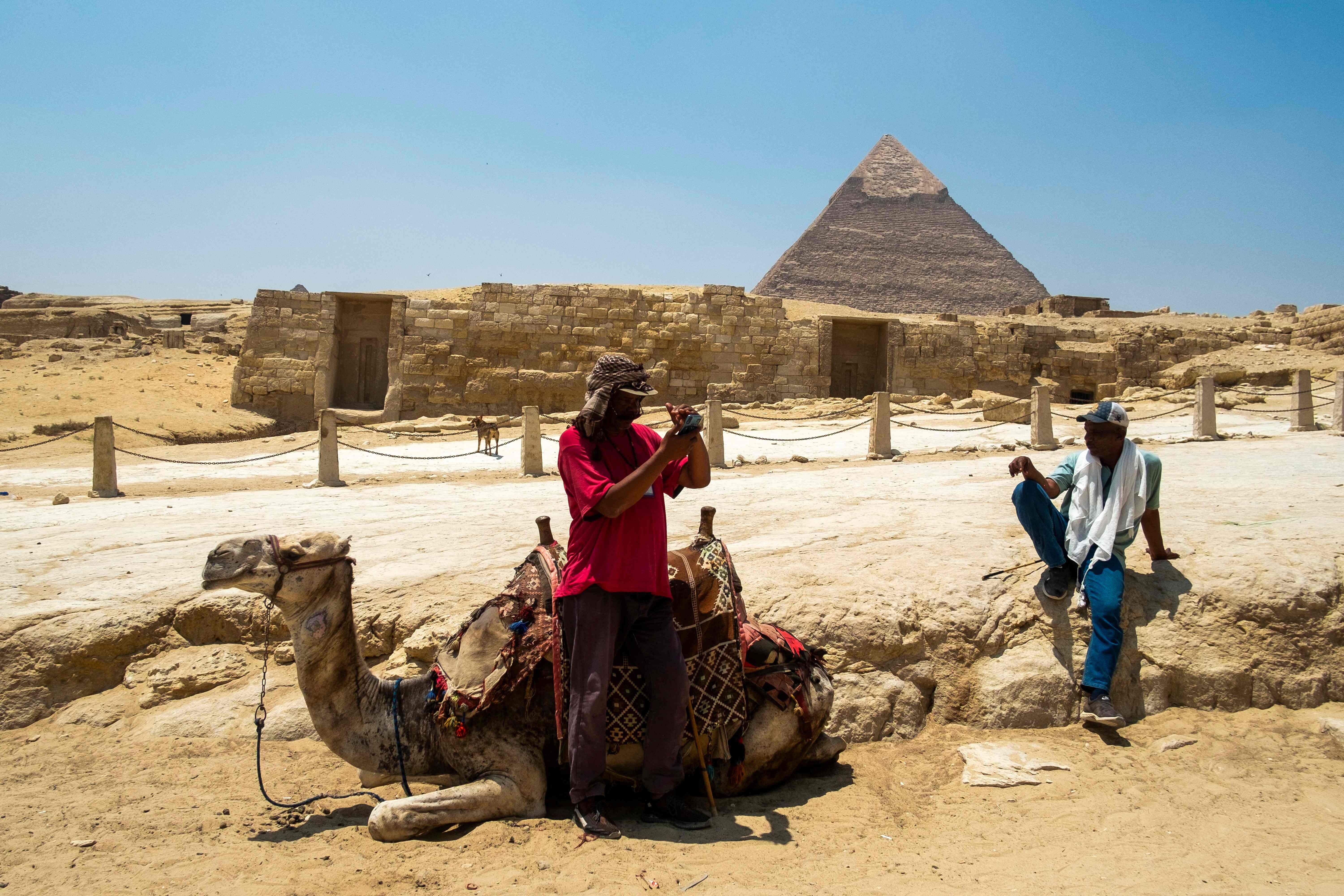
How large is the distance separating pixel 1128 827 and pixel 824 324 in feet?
57.2

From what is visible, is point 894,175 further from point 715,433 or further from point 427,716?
point 427,716

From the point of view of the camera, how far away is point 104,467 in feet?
29.9

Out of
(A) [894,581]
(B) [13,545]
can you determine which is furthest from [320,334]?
(A) [894,581]

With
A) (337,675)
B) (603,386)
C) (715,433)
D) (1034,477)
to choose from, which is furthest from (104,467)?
(1034,477)

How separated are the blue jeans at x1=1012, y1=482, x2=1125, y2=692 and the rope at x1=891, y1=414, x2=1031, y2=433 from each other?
745 centimetres

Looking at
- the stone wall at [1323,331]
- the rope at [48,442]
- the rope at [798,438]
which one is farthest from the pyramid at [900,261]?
the rope at [48,442]

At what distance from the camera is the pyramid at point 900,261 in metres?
58.7

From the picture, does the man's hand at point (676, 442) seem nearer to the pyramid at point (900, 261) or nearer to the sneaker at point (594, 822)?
the sneaker at point (594, 822)

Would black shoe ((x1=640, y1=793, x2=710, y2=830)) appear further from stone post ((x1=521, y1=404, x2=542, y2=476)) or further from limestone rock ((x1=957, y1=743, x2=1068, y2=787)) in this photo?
stone post ((x1=521, y1=404, x2=542, y2=476))

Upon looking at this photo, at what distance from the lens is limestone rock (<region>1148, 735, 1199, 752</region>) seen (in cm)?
346

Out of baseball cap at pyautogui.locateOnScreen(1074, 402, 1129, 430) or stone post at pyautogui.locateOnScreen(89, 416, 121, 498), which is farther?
stone post at pyautogui.locateOnScreen(89, 416, 121, 498)

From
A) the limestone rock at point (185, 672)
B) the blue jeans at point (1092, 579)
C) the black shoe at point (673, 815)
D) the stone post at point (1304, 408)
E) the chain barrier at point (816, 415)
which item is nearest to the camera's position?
the black shoe at point (673, 815)

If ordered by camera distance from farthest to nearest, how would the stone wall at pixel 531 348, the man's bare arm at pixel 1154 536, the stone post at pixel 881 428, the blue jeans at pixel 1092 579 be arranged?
1. the stone wall at pixel 531 348
2. the stone post at pixel 881 428
3. the man's bare arm at pixel 1154 536
4. the blue jeans at pixel 1092 579

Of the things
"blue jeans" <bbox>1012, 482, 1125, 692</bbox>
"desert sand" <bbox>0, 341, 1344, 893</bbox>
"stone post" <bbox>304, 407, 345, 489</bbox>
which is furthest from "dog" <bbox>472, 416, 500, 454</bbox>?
"blue jeans" <bbox>1012, 482, 1125, 692</bbox>
